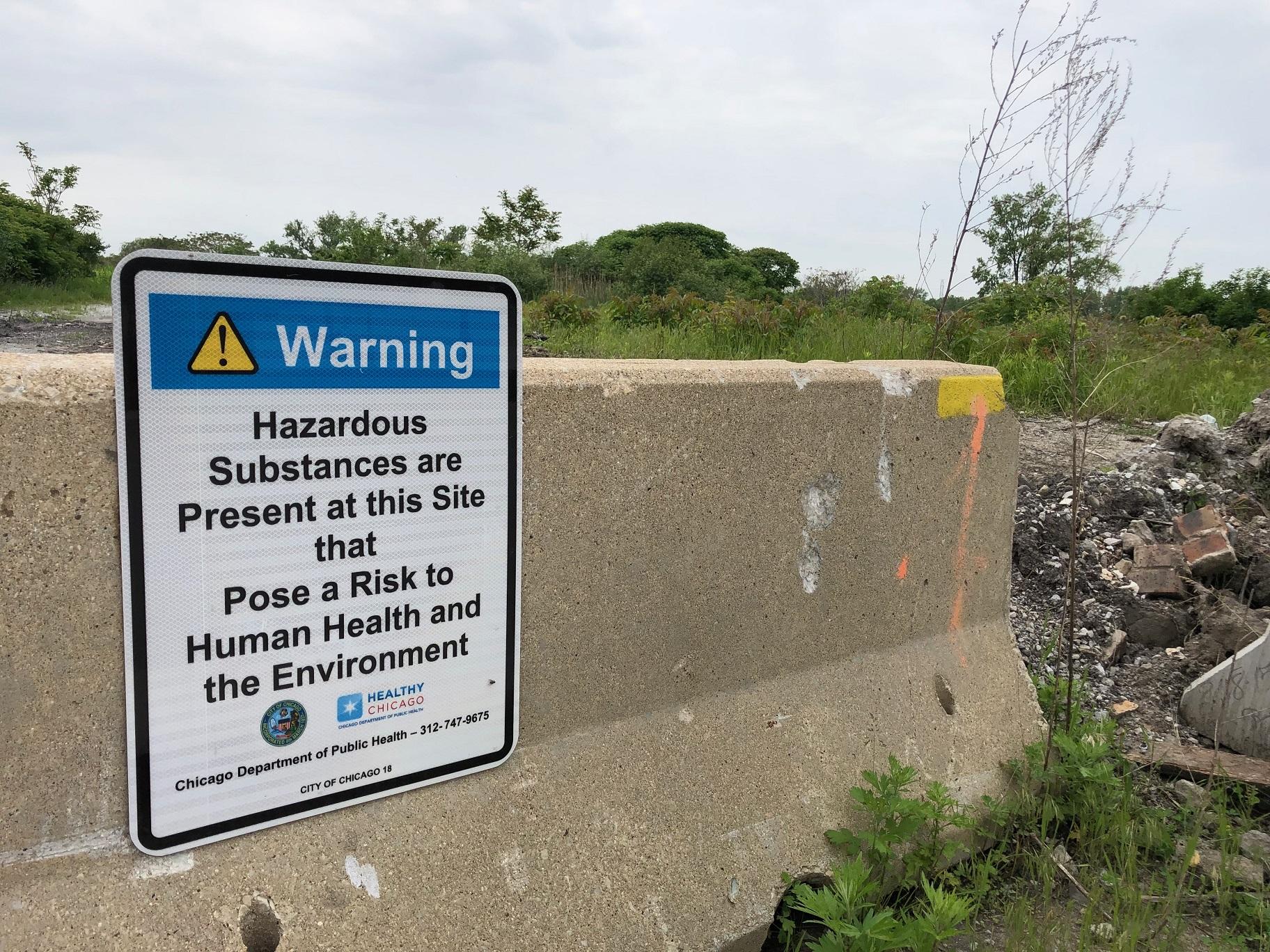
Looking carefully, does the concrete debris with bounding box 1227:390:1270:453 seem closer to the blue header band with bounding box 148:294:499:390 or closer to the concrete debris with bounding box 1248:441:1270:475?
the concrete debris with bounding box 1248:441:1270:475

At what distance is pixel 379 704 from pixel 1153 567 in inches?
175

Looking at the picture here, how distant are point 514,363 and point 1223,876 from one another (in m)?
2.58

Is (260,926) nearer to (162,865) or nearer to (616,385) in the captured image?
(162,865)

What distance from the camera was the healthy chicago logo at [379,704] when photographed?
1.79 m

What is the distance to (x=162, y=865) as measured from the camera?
1.60 m

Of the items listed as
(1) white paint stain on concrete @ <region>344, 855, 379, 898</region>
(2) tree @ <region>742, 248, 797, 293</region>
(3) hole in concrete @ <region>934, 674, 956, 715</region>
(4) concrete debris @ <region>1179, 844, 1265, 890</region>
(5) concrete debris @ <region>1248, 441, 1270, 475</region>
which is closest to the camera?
(1) white paint stain on concrete @ <region>344, 855, 379, 898</region>

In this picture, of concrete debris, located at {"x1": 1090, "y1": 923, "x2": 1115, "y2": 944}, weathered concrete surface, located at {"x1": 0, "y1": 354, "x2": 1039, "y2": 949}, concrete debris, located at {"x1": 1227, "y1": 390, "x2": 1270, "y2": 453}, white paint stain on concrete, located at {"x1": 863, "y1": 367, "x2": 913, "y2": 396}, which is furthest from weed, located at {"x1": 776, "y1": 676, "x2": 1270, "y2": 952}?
concrete debris, located at {"x1": 1227, "y1": 390, "x2": 1270, "y2": 453}

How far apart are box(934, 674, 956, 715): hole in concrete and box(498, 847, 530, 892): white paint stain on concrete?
1.60 meters

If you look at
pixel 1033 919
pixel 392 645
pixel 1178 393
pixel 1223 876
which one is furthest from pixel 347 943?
pixel 1178 393

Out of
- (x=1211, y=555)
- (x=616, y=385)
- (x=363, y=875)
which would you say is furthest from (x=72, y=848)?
(x=1211, y=555)

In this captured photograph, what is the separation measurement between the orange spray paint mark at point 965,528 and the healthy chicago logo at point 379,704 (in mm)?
1999

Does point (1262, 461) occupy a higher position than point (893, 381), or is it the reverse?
point (893, 381)

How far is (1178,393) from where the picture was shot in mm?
8539

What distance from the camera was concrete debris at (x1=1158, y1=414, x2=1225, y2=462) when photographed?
6184 mm
